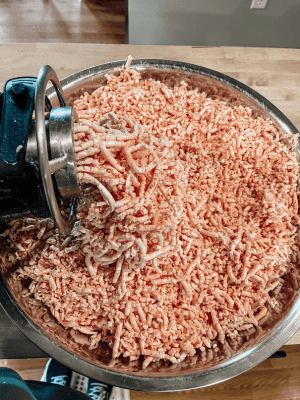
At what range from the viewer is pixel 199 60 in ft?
4.91

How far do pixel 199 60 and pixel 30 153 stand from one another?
47.0 inches

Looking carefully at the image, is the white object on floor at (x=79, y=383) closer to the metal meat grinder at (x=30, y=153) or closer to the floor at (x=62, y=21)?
the metal meat grinder at (x=30, y=153)

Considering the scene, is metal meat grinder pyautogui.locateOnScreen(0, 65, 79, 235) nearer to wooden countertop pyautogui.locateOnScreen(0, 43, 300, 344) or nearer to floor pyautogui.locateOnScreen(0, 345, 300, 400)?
wooden countertop pyautogui.locateOnScreen(0, 43, 300, 344)

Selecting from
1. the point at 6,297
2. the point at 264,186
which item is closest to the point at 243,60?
the point at 264,186

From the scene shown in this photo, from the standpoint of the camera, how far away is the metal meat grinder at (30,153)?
0.57m

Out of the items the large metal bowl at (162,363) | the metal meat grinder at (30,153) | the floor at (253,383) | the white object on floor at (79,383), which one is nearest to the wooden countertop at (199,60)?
the metal meat grinder at (30,153)

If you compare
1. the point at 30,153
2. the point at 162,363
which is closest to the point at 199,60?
the point at 30,153

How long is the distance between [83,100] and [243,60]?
896 mm

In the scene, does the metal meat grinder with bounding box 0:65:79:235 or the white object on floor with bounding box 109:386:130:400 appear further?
the white object on floor with bounding box 109:386:130:400

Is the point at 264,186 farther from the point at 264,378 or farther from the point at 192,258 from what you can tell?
the point at 264,378

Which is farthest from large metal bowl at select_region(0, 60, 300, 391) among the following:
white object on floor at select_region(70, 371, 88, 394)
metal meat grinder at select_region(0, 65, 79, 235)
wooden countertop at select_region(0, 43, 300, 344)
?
wooden countertop at select_region(0, 43, 300, 344)

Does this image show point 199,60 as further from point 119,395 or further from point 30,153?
point 119,395

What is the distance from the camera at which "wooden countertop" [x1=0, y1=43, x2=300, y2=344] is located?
4.62 ft

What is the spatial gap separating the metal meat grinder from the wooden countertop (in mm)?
847
